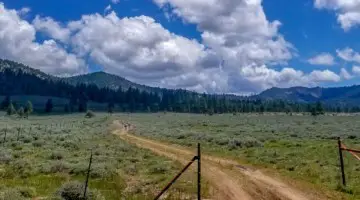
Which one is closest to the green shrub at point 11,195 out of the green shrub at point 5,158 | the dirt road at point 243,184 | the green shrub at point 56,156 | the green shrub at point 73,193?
the green shrub at point 73,193

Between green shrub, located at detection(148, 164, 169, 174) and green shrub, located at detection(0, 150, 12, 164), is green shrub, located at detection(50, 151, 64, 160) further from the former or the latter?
green shrub, located at detection(148, 164, 169, 174)

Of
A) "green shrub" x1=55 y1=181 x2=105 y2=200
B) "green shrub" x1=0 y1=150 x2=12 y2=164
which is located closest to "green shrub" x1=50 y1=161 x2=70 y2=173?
"green shrub" x1=0 y1=150 x2=12 y2=164

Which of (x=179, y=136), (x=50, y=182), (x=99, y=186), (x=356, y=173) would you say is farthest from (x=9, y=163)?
(x=179, y=136)

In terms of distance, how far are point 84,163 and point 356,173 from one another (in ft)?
55.8

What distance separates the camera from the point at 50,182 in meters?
23.0

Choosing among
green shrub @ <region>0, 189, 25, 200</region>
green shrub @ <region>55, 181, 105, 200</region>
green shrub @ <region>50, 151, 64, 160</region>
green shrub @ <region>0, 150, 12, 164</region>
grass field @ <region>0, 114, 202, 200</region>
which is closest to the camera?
green shrub @ <region>0, 189, 25, 200</region>

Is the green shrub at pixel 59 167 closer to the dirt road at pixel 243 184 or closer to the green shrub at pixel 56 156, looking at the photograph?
the green shrub at pixel 56 156

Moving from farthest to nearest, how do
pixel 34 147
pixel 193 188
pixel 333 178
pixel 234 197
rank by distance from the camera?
pixel 34 147 → pixel 333 178 → pixel 193 188 → pixel 234 197

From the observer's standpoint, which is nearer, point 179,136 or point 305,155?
point 305,155

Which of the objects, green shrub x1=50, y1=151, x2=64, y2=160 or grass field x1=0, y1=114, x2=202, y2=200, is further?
green shrub x1=50, y1=151, x2=64, y2=160

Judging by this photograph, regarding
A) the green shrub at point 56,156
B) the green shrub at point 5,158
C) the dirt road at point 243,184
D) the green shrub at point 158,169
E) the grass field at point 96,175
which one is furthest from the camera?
the green shrub at point 56,156

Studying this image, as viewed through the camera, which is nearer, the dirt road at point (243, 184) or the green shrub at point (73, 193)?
the green shrub at point (73, 193)

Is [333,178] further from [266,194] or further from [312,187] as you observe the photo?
[266,194]

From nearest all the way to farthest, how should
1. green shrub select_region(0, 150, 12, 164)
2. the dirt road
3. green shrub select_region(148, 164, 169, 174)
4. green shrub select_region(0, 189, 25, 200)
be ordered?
green shrub select_region(0, 189, 25, 200) < the dirt road < green shrub select_region(148, 164, 169, 174) < green shrub select_region(0, 150, 12, 164)
